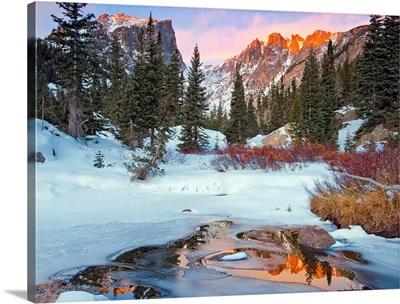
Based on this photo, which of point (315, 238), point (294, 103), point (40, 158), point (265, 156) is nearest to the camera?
point (40, 158)

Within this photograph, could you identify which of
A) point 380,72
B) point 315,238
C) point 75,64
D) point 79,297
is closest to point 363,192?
point 315,238

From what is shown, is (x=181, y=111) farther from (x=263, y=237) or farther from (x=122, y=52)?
(x=263, y=237)

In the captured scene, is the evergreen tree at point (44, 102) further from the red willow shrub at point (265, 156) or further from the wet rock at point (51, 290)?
the red willow shrub at point (265, 156)

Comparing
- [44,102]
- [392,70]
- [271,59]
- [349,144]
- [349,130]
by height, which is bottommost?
[349,144]

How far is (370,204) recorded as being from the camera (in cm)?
633

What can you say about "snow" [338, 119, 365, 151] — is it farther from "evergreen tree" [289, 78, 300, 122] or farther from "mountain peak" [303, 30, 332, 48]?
"mountain peak" [303, 30, 332, 48]

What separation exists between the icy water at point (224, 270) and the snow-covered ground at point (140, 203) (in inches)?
7.3

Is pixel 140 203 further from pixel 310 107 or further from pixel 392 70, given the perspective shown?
pixel 392 70

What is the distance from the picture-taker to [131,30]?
6.17m

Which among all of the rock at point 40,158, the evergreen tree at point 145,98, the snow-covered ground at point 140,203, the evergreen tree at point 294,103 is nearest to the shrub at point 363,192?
the snow-covered ground at point 140,203

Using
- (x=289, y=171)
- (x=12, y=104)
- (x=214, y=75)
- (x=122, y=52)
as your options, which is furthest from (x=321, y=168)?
(x=12, y=104)

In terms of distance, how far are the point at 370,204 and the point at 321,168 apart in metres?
0.93

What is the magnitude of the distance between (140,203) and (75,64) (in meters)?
2.16

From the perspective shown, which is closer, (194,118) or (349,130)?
(194,118)
